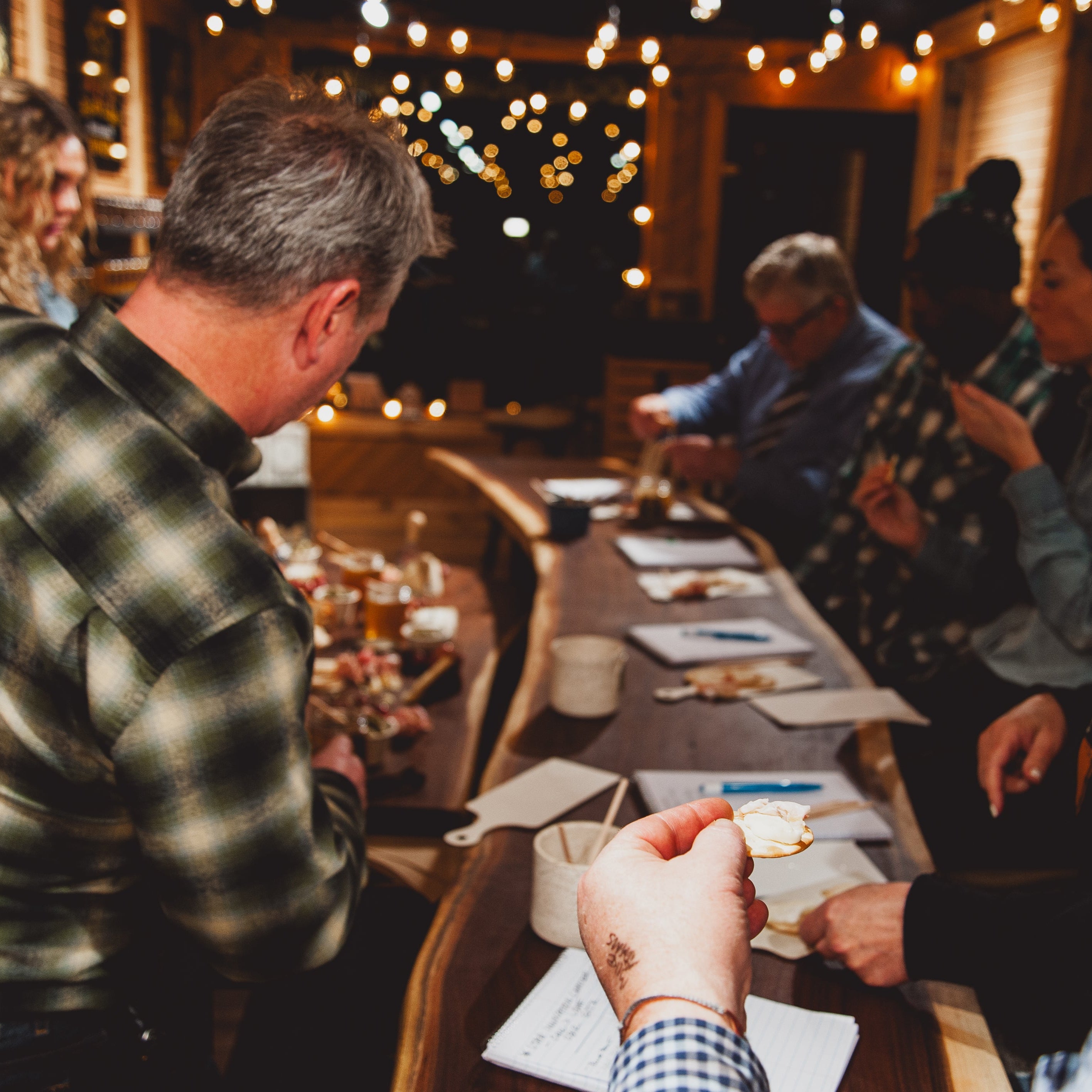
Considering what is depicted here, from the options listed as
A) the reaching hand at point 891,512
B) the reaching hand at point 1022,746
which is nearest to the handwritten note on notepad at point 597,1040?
the reaching hand at point 1022,746

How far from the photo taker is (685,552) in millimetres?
3203

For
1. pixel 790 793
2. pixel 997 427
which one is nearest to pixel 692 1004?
pixel 790 793

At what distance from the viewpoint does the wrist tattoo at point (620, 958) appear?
66 centimetres

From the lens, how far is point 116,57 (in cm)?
579

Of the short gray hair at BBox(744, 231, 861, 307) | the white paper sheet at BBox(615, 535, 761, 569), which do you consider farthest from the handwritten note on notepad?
the short gray hair at BBox(744, 231, 861, 307)

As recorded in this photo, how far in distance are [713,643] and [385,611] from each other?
841mm

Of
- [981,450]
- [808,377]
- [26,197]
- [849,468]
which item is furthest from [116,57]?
[981,450]

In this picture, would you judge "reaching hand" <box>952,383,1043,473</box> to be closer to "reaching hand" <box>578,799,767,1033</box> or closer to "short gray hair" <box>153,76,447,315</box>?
"short gray hair" <box>153,76,447,315</box>

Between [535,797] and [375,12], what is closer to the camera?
[535,797]

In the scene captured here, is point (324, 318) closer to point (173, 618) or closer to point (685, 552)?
Result: point (173, 618)

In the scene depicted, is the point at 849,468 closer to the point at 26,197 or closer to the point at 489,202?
the point at 26,197

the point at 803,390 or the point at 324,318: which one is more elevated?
the point at 324,318

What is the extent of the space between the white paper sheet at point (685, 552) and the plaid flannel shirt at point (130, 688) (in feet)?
6.86

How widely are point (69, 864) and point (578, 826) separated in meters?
0.58
